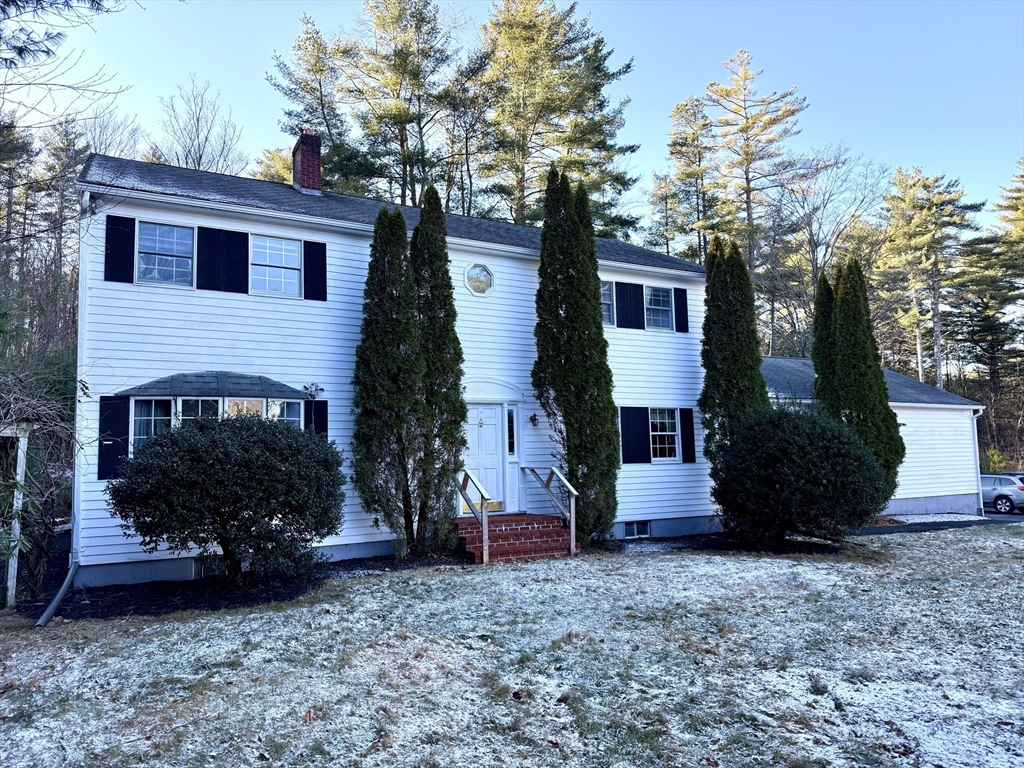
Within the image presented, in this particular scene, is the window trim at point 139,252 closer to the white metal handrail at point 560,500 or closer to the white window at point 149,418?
the white window at point 149,418

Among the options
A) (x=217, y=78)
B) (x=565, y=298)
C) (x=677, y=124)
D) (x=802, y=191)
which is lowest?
(x=565, y=298)

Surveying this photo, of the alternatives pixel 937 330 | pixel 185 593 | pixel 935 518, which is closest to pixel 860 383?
pixel 935 518

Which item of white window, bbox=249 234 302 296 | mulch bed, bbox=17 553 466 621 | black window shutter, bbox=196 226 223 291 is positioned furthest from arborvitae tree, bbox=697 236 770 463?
black window shutter, bbox=196 226 223 291

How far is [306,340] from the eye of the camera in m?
10.2

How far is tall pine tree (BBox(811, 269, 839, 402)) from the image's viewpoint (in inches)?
615

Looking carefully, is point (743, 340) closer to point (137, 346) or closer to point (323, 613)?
point (323, 613)

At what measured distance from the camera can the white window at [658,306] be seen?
542 inches

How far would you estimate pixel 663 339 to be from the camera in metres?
13.8

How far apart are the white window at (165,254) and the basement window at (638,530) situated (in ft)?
29.1

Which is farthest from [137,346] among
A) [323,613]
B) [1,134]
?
[323,613]

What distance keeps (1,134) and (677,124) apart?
27863 millimetres

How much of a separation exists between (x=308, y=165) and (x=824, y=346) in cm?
1231

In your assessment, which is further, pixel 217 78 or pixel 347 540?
pixel 217 78

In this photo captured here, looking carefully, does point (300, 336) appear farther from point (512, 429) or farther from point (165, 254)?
point (512, 429)
